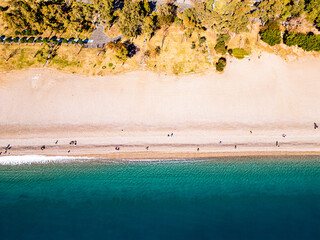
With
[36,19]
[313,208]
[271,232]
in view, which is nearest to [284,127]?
[313,208]

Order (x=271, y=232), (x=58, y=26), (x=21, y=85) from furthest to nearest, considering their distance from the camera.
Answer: (x=58, y=26), (x=21, y=85), (x=271, y=232)

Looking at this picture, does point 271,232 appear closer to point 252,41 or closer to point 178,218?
point 178,218

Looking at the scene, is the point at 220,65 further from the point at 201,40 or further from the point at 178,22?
the point at 178,22

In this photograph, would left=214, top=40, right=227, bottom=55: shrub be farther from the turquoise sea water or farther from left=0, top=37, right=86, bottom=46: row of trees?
left=0, top=37, right=86, bottom=46: row of trees

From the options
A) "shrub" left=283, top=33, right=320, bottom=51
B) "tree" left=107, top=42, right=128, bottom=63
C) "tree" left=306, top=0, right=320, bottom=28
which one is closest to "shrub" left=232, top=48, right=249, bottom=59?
"shrub" left=283, top=33, right=320, bottom=51

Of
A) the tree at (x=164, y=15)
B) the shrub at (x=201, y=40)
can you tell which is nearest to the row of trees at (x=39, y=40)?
the tree at (x=164, y=15)

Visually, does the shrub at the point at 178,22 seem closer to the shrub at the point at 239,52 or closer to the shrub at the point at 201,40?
the shrub at the point at 201,40

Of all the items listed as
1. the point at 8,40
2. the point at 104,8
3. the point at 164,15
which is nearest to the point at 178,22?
the point at 164,15
